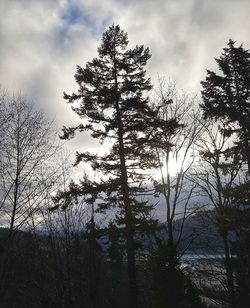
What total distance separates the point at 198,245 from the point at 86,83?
36.0 ft

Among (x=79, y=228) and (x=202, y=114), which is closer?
(x=79, y=228)

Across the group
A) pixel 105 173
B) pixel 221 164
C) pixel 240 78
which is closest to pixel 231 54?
pixel 240 78

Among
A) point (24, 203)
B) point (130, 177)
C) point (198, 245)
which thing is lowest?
point (198, 245)

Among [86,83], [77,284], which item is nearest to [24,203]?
[77,284]

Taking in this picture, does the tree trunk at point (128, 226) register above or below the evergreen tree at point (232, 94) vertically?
below

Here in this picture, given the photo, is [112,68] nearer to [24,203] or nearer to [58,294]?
[24,203]

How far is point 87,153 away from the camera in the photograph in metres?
17.9

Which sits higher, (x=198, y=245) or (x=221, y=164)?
(x=221, y=164)

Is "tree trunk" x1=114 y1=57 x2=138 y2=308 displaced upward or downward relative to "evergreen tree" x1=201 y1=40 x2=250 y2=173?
downward

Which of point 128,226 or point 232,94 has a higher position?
point 232,94

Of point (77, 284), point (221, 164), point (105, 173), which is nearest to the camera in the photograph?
point (77, 284)

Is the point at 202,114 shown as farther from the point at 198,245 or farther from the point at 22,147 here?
the point at 22,147

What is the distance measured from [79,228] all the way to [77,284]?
2.32 meters

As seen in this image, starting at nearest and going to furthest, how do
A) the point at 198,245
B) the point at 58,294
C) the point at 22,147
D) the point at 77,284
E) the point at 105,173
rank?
the point at 58,294, the point at 77,284, the point at 22,147, the point at 105,173, the point at 198,245
